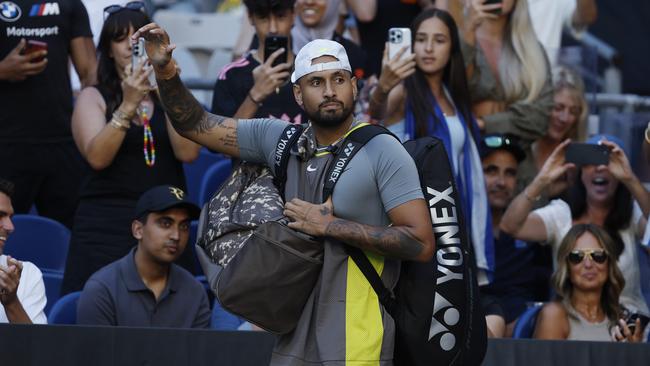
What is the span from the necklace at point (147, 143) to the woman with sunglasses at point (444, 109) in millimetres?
1283

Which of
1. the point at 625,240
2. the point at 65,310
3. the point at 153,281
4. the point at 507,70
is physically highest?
the point at 507,70

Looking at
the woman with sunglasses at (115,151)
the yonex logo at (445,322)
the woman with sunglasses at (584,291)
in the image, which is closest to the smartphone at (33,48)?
the woman with sunglasses at (115,151)

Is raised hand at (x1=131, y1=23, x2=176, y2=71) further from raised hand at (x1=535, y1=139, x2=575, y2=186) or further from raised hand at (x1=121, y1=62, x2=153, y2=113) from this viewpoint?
raised hand at (x1=535, y1=139, x2=575, y2=186)

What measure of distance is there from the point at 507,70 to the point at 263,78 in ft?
7.17

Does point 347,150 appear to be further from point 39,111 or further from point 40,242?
point 39,111

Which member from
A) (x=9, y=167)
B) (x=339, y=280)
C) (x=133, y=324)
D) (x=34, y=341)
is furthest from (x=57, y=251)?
(x=339, y=280)

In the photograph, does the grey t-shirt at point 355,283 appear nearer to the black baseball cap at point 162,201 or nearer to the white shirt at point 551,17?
the black baseball cap at point 162,201

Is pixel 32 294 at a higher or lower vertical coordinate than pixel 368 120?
lower

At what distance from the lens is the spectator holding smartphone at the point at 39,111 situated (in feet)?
27.7

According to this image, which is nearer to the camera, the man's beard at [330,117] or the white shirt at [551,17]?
the man's beard at [330,117]

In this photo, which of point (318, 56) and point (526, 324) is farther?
point (526, 324)

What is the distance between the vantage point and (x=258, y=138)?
5.59 metres

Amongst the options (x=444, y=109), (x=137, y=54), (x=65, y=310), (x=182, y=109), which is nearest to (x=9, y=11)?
(x=137, y=54)

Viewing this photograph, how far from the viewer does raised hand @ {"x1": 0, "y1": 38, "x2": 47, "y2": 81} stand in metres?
8.34
